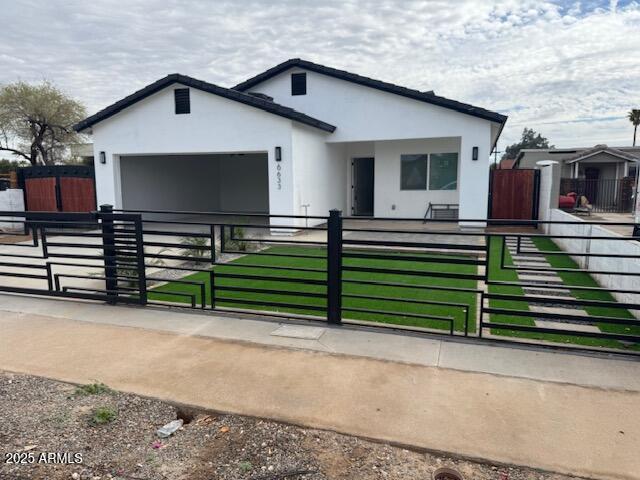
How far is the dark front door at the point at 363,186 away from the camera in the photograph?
1792 centimetres

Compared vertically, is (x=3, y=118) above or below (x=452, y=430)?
above

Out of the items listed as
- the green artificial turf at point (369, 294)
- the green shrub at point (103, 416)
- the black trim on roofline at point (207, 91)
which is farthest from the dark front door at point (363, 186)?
the green shrub at point (103, 416)

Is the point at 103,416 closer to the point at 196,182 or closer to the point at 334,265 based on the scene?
the point at 334,265

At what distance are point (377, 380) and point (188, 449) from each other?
158 centimetres

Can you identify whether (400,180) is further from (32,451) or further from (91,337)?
(32,451)

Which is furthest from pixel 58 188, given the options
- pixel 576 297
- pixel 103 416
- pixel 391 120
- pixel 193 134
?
pixel 576 297

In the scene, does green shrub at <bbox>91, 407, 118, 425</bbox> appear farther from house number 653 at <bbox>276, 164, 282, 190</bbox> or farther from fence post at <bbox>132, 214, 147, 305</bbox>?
house number 653 at <bbox>276, 164, 282, 190</bbox>

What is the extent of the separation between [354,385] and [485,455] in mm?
1170

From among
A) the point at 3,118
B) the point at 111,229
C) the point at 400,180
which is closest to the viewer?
the point at 111,229

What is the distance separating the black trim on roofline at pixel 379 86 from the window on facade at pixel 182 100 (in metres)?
3.51

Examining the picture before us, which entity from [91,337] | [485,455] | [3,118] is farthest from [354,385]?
[3,118]

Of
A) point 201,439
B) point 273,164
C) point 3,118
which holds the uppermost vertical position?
point 3,118

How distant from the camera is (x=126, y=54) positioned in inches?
596

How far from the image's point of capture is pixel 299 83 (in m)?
15.8
